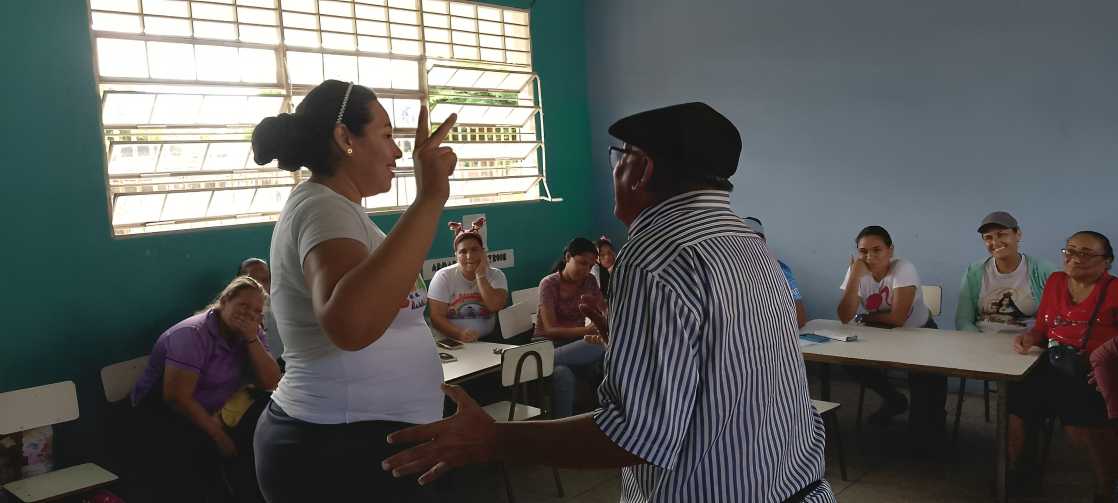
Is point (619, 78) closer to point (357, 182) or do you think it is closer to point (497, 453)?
point (357, 182)

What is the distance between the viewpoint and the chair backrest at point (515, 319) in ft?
17.3

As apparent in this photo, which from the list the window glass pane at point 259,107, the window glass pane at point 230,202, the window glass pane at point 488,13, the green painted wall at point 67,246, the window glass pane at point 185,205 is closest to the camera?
the green painted wall at point 67,246

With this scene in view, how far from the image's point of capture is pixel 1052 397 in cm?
377

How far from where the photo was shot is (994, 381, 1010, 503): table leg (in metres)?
3.52

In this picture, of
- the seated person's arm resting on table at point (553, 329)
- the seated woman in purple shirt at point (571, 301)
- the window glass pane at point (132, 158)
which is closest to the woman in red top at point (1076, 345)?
the seated woman in purple shirt at point (571, 301)

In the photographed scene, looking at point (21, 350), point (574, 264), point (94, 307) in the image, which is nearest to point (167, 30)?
point (94, 307)

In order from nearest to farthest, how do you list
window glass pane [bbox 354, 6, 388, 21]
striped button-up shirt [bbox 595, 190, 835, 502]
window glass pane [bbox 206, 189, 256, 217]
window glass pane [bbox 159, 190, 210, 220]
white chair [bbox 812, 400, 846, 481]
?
striped button-up shirt [bbox 595, 190, 835, 502] < white chair [bbox 812, 400, 846, 481] < window glass pane [bbox 159, 190, 210, 220] < window glass pane [bbox 206, 189, 256, 217] < window glass pane [bbox 354, 6, 388, 21]

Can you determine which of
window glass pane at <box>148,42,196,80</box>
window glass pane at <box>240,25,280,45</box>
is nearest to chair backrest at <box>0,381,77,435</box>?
window glass pane at <box>148,42,196,80</box>

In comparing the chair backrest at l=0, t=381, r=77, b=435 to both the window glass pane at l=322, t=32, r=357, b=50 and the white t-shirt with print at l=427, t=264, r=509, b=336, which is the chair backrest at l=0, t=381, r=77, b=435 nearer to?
the white t-shirt with print at l=427, t=264, r=509, b=336

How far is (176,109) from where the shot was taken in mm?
4535

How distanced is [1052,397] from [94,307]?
15.9 feet

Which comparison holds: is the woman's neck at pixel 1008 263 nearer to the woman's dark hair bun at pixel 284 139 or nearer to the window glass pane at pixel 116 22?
the woman's dark hair bun at pixel 284 139

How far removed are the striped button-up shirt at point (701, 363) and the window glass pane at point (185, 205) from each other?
409 centimetres

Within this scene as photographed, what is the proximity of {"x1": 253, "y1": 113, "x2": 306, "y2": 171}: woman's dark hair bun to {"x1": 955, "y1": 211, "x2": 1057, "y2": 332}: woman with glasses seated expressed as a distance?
165 inches
